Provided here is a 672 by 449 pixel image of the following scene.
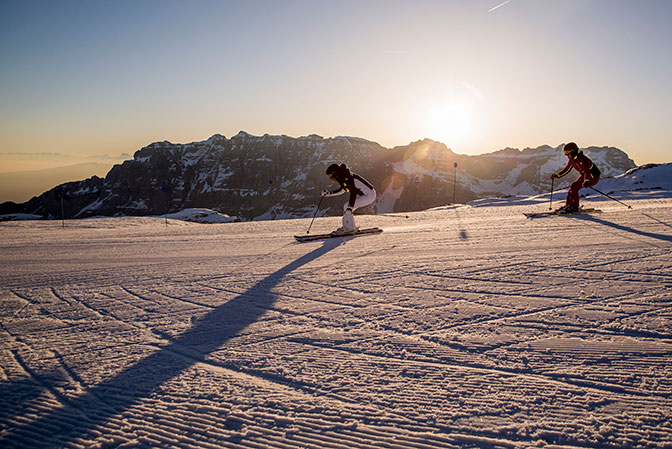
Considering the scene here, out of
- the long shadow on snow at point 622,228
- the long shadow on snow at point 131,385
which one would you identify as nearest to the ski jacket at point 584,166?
the long shadow on snow at point 622,228

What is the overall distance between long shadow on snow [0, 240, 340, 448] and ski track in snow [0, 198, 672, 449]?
17mm

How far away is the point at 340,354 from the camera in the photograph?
3736mm

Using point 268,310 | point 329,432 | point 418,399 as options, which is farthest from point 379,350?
point 268,310

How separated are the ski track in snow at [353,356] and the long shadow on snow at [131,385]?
0.02 meters

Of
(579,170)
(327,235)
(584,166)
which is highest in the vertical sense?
(584,166)

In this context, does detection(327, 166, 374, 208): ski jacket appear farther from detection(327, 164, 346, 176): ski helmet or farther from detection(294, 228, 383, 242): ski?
detection(294, 228, 383, 242): ski

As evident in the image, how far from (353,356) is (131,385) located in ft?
6.65

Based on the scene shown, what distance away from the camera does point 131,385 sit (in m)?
3.33

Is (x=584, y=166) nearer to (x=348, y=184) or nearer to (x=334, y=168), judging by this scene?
(x=348, y=184)

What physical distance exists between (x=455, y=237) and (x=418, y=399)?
8.80 m

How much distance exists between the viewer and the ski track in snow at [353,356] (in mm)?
2639

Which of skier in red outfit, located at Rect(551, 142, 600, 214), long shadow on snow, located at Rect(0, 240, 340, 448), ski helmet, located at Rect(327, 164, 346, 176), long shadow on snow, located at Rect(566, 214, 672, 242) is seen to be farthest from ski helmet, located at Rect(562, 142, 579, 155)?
long shadow on snow, located at Rect(0, 240, 340, 448)

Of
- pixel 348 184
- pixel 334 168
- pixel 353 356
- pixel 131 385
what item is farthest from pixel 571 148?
pixel 131 385

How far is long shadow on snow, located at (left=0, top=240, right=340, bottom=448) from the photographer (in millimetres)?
2717
